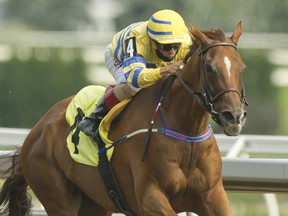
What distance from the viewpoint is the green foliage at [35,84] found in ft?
70.6

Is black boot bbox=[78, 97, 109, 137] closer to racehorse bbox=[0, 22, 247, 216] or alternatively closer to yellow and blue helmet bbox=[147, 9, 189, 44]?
racehorse bbox=[0, 22, 247, 216]

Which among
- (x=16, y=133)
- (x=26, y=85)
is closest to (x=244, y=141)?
(x=16, y=133)

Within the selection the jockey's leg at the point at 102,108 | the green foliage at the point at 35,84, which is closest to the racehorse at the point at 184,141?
the jockey's leg at the point at 102,108

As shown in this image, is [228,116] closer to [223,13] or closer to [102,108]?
[102,108]

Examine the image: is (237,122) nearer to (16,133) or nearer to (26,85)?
(16,133)

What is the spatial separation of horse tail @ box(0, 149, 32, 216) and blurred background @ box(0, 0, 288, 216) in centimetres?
344

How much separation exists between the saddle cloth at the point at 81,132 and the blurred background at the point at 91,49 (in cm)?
398

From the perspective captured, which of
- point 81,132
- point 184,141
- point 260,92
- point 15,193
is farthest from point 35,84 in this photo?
point 184,141

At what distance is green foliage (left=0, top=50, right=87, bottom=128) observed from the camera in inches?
848

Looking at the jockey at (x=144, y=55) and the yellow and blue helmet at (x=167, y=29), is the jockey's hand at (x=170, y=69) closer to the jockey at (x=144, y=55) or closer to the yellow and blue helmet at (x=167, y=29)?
the jockey at (x=144, y=55)

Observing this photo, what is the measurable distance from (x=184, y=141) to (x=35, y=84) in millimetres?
15956

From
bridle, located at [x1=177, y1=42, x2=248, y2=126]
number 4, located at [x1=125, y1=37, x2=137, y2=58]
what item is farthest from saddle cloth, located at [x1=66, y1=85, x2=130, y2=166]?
bridle, located at [x1=177, y1=42, x2=248, y2=126]

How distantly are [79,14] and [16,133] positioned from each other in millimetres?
25283

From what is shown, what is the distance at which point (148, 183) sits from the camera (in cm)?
700
